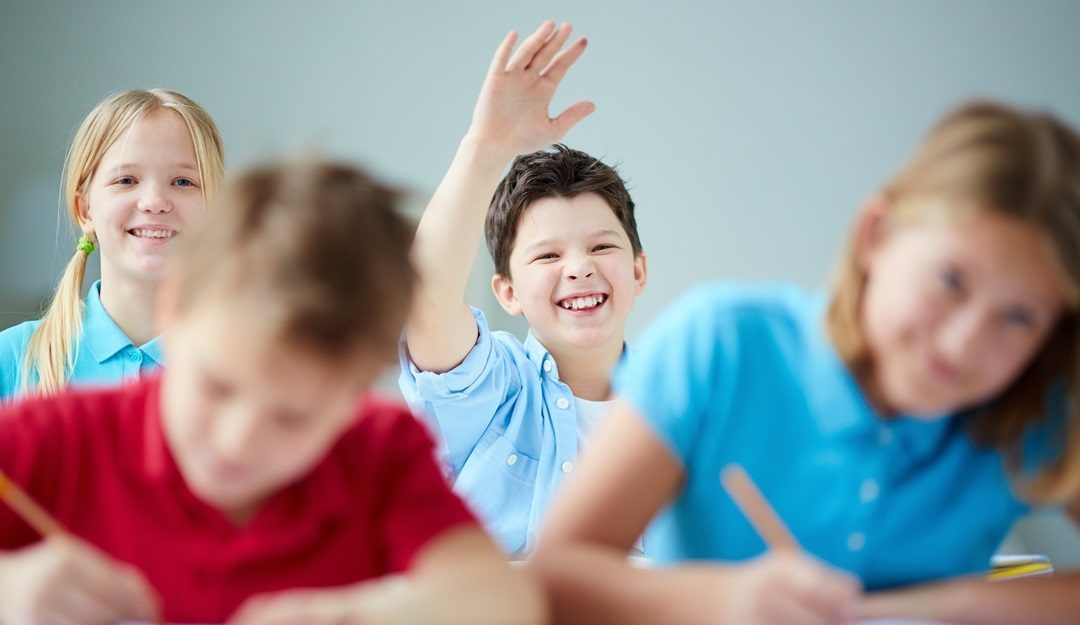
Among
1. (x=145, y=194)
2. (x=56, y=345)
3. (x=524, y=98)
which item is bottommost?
(x=56, y=345)

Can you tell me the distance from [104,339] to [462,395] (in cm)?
57

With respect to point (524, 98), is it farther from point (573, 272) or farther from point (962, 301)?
point (962, 301)

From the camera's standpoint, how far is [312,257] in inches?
28.7

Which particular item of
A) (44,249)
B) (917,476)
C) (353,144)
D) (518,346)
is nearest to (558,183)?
(518,346)

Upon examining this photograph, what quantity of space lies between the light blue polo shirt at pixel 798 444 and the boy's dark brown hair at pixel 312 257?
0.81 ft

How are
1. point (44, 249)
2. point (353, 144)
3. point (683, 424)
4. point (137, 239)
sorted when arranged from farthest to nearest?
point (353, 144) < point (44, 249) < point (137, 239) < point (683, 424)

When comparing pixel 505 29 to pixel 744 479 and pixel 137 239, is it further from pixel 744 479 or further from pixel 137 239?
pixel 744 479

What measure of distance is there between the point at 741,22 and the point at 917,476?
2.59 meters

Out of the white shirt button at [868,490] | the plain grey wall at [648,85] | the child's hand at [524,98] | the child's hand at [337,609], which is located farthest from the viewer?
the plain grey wall at [648,85]

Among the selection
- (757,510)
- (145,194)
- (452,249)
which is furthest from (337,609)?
(145,194)

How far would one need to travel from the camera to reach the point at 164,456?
811mm

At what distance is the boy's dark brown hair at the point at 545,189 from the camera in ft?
6.07

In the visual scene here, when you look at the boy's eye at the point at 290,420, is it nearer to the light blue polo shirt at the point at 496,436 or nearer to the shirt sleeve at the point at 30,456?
the shirt sleeve at the point at 30,456

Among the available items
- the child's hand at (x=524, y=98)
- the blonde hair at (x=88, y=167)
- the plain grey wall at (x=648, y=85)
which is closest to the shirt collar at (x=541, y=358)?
the child's hand at (x=524, y=98)
